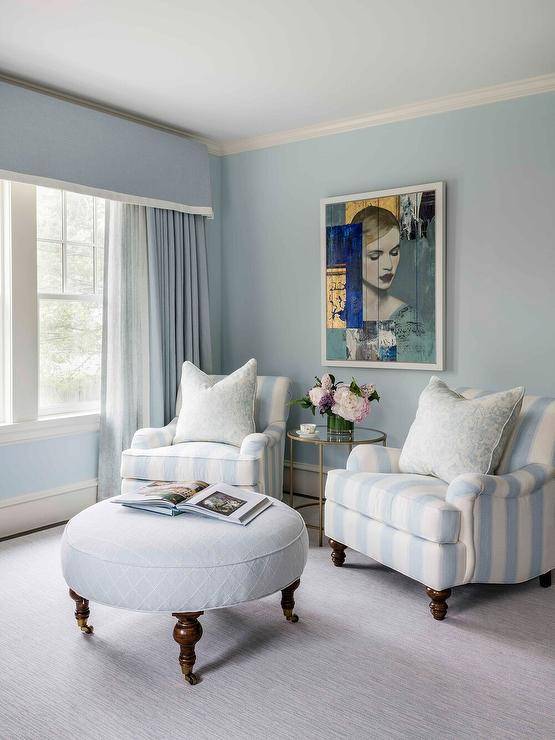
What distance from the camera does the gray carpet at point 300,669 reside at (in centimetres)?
205

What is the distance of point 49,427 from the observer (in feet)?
13.2

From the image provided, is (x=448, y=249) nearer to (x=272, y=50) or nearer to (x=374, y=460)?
(x=374, y=460)

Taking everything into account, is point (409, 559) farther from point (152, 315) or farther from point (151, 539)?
point (152, 315)

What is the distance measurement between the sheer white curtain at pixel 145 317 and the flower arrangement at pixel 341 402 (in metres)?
1.11

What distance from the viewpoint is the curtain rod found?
369 centimetres

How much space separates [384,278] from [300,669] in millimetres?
2552

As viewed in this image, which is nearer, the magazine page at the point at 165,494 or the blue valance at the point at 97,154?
the magazine page at the point at 165,494

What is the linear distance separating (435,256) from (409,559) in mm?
1932

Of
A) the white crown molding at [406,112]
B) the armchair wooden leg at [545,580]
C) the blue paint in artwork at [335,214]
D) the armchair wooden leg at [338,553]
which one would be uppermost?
the white crown molding at [406,112]

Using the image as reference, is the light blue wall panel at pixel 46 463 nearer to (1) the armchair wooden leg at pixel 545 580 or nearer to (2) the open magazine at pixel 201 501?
(2) the open magazine at pixel 201 501

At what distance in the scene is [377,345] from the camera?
14.1 ft

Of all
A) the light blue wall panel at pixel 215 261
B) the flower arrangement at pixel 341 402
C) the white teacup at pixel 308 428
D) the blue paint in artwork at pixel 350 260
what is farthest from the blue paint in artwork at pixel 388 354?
the light blue wall panel at pixel 215 261

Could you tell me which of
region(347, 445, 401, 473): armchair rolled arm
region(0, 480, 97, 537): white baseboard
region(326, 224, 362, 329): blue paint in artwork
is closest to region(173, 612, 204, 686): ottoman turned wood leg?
region(347, 445, 401, 473): armchair rolled arm

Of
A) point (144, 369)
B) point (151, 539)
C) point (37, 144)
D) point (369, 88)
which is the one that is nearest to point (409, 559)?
point (151, 539)
